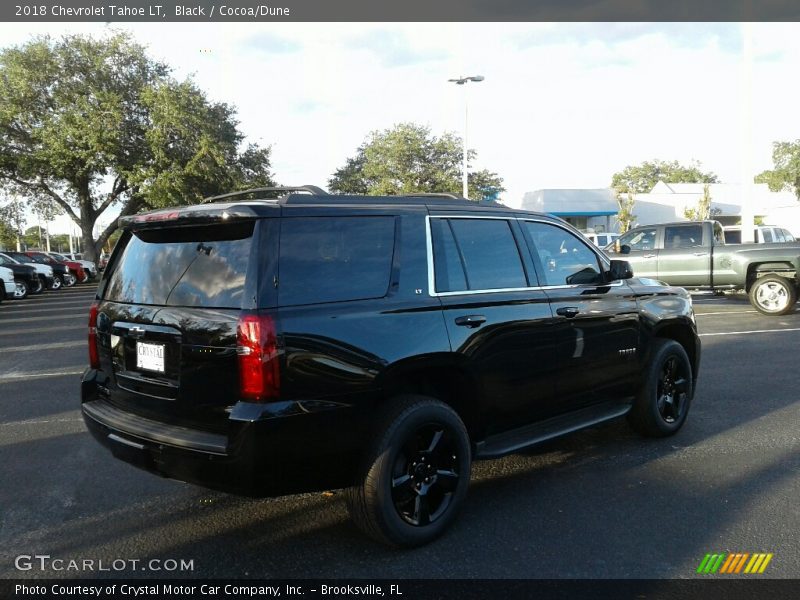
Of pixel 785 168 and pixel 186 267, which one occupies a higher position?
pixel 785 168

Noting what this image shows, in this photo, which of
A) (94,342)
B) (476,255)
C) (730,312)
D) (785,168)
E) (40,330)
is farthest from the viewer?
(785,168)

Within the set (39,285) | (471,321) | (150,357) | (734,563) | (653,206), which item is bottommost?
(734,563)

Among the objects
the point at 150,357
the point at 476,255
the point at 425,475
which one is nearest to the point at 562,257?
the point at 476,255

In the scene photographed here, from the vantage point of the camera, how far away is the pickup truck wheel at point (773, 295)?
43.5ft

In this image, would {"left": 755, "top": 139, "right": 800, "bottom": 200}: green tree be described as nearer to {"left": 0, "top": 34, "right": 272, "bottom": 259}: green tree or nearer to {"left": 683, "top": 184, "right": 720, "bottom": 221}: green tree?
{"left": 683, "top": 184, "right": 720, "bottom": 221}: green tree

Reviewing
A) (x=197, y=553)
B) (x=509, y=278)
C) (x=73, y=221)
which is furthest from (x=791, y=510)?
(x=73, y=221)

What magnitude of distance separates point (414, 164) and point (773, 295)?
3666 cm

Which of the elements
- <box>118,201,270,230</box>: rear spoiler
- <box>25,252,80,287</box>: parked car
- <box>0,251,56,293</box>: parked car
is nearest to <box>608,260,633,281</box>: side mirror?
<box>118,201,270,230</box>: rear spoiler

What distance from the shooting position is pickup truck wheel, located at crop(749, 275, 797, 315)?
522 inches

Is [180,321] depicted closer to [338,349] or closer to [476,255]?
[338,349]

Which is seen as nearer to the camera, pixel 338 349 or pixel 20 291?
pixel 338 349

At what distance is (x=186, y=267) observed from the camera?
354cm

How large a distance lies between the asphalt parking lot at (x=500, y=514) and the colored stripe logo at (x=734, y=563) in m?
0.04

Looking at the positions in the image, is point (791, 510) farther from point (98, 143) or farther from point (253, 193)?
point (98, 143)
